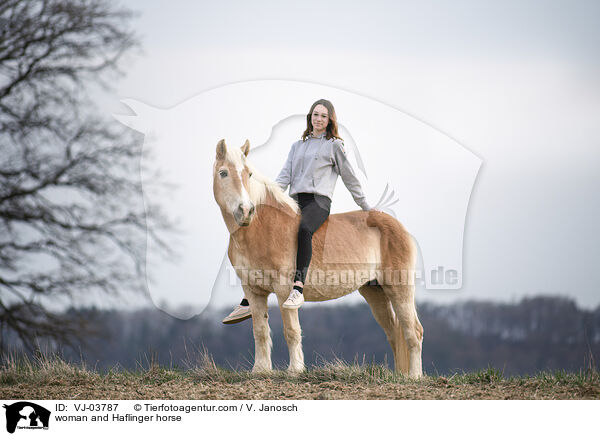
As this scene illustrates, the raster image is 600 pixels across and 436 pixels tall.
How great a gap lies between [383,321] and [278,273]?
156cm

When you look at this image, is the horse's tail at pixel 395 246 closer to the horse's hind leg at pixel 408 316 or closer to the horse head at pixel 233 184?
the horse's hind leg at pixel 408 316

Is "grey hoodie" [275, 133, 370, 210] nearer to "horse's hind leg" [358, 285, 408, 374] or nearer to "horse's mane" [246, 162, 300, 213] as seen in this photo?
"horse's mane" [246, 162, 300, 213]

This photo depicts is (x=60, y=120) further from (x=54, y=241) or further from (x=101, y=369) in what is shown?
(x=101, y=369)

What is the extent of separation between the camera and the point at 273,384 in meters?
4.72

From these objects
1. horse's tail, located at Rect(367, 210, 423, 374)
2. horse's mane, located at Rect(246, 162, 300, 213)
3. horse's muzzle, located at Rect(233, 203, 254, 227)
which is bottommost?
horse's tail, located at Rect(367, 210, 423, 374)

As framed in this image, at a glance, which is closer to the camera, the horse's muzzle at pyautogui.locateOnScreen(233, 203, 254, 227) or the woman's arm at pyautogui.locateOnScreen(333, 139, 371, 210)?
the horse's muzzle at pyautogui.locateOnScreen(233, 203, 254, 227)

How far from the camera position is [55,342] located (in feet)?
27.8

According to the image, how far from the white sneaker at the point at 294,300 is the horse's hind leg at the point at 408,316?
113 cm

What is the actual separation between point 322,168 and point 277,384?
6.49 ft

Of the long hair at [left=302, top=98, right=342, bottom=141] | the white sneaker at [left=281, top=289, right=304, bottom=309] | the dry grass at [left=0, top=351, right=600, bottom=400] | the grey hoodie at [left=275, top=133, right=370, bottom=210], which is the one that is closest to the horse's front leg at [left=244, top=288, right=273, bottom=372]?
the dry grass at [left=0, top=351, right=600, bottom=400]
